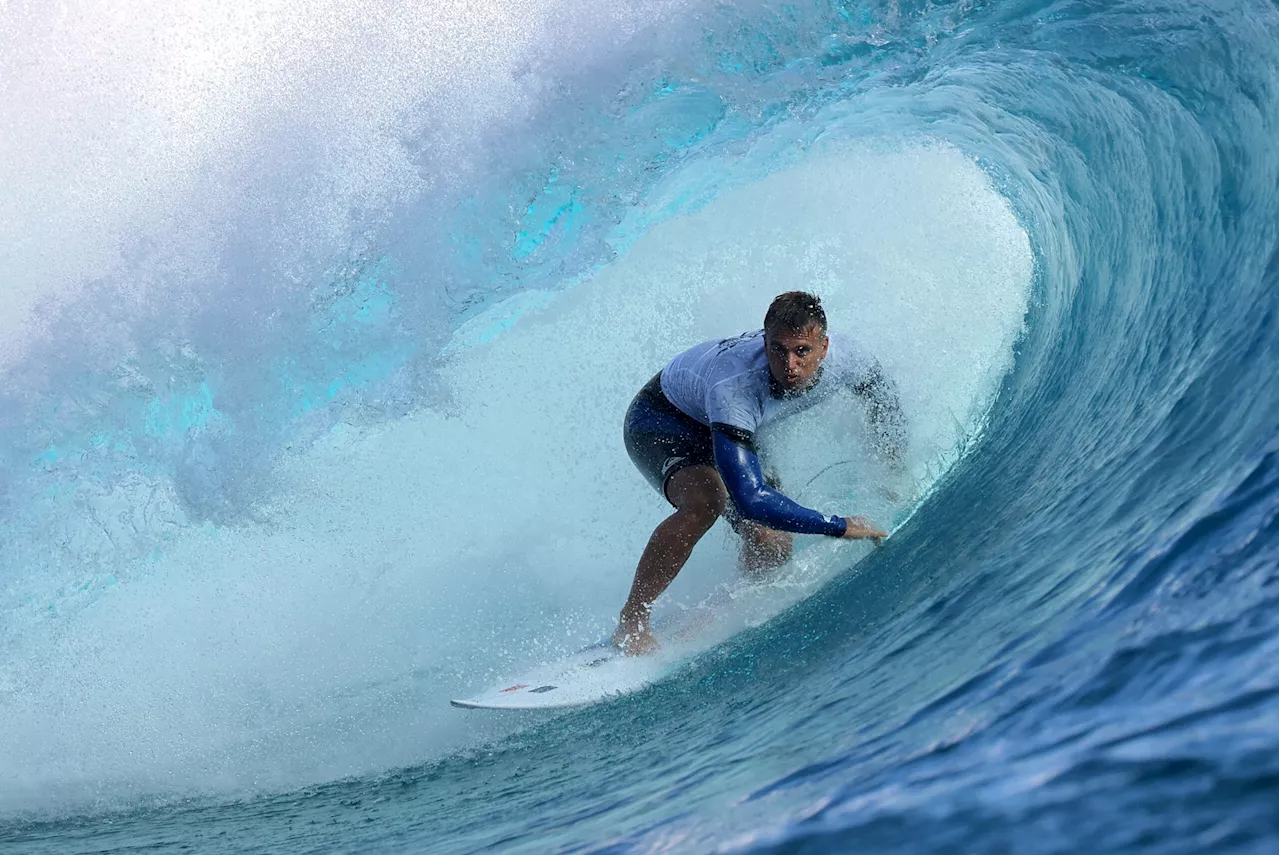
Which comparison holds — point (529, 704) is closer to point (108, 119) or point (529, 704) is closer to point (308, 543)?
point (308, 543)

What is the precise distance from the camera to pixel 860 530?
3.34 meters

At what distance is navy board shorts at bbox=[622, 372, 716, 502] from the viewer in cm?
369

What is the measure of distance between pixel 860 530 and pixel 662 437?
2.69ft

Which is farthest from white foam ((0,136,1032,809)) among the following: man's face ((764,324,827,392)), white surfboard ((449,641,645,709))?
man's face ((764,324,827,392))

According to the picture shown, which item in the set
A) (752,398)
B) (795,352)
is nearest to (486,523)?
(752,398)

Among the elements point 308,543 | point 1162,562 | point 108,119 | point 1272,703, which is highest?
point 108,119

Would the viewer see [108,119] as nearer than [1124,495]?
No

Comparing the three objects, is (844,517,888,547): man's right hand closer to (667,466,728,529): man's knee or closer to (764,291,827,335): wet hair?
(667,466,728,529): man's knee

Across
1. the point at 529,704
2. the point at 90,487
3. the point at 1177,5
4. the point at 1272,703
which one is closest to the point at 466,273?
the point at 90,487

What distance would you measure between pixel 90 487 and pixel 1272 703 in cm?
595

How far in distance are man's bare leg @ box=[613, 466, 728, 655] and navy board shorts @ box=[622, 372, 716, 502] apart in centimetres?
6

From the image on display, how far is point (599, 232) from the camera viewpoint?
6.19 meters

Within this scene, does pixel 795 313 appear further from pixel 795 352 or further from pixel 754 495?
pixel 754 495

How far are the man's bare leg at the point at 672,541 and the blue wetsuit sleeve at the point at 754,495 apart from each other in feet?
1.18
